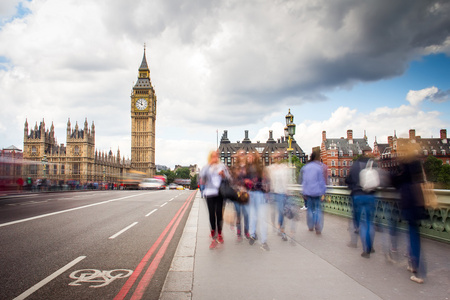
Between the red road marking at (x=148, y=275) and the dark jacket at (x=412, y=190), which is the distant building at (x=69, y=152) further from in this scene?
the dark jacket at (x=412, y=190)

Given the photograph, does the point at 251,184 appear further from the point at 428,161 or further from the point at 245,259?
the point at 428,161

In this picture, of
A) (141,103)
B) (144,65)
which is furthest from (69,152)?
(144,65)

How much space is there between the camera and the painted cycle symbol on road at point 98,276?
14.5ft

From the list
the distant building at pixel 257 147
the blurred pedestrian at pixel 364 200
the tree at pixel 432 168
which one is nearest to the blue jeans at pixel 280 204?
the blurred pedestrian at pixel 364 200

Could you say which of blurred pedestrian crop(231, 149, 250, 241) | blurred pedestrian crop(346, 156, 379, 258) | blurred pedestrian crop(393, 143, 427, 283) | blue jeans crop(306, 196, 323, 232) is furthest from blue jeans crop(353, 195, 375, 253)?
blurred pedestrian crop(231, 149, 250, 241)

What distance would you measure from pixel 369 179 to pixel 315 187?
78.4 inches

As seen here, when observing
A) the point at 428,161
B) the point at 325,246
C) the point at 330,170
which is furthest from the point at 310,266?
the point at 330,170

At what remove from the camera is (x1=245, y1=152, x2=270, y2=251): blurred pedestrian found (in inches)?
278

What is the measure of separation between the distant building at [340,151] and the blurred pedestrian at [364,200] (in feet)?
301

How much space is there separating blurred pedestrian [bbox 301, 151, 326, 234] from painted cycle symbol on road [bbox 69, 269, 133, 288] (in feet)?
15.8

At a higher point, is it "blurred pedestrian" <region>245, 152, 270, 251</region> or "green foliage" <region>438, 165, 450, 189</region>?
"blurred pedestrian" <region>245, 152, 270, 251</region>

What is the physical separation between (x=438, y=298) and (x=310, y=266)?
173 centimetres

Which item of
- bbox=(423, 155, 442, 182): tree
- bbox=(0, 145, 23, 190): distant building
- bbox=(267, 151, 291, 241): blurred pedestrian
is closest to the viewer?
bbox=(267, 151, 291, 241): blurred pedestrian

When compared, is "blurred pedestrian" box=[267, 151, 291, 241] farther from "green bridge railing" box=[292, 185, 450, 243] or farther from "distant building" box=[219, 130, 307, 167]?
"distant building" box=[219, 130, 307, 167]
